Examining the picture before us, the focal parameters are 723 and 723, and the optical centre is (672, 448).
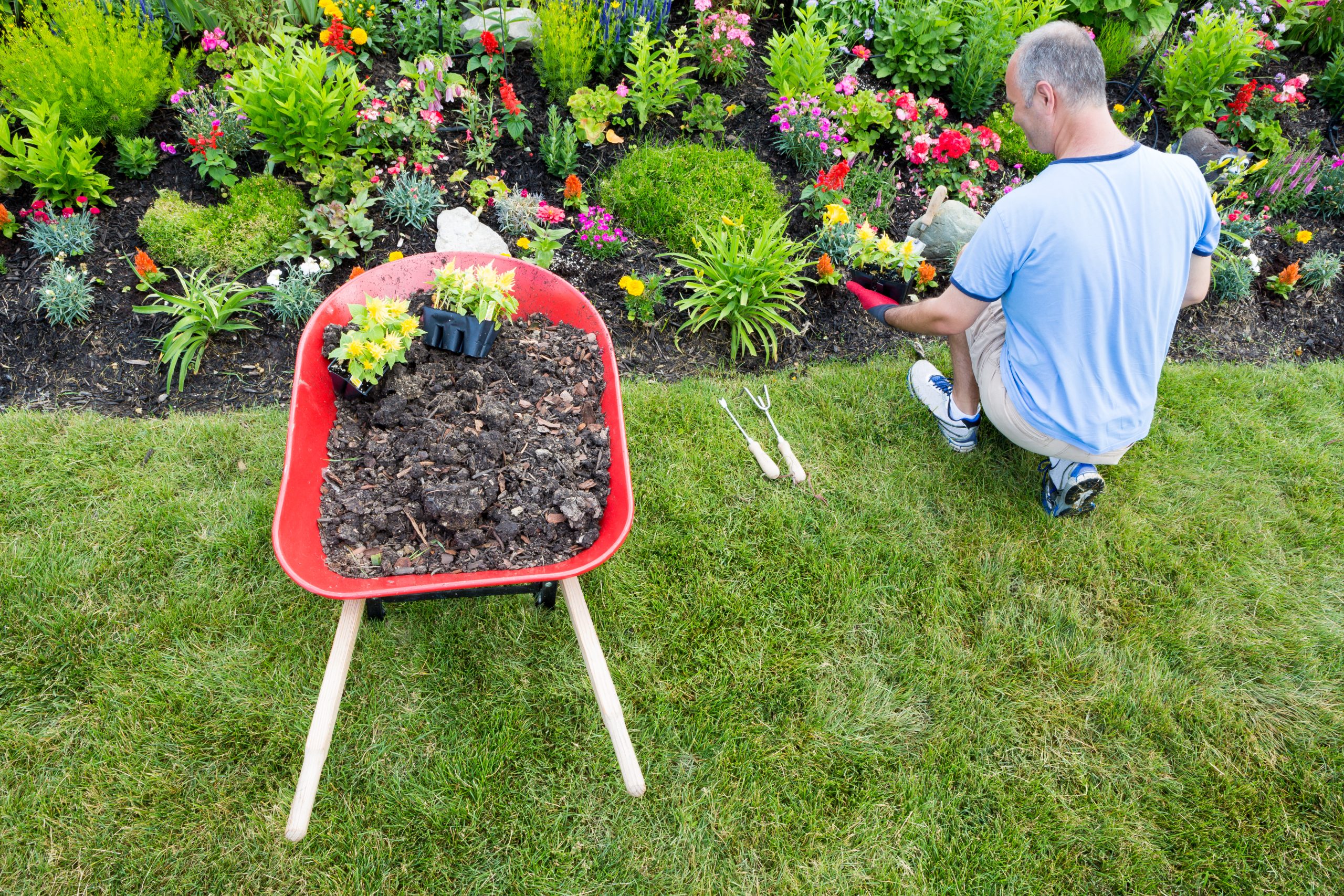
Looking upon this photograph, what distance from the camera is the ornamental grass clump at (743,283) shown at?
3107mm

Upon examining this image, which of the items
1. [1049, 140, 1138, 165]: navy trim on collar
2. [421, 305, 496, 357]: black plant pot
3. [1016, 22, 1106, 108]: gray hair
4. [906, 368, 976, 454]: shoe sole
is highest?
[1016, 22, 1106, 108]: gray hair

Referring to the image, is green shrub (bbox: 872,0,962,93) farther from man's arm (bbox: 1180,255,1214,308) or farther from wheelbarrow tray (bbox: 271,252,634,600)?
wheelbarrow tray (bbox: 271,252,634,600)

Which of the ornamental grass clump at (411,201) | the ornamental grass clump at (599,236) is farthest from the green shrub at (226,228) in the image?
the ornamental grass clump at (599,236)

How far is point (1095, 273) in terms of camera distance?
2.23 meters

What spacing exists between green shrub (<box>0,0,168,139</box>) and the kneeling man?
11.1ft

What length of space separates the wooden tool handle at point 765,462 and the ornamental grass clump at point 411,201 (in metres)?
1.82

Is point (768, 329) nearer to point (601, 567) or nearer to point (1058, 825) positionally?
point (601, 567)

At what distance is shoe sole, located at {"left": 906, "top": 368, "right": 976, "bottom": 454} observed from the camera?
3.02m

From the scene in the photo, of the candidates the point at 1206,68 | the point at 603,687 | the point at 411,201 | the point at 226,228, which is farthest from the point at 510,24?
the point at 1206,68

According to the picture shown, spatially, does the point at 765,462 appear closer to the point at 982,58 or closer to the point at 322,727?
the point at 322,727

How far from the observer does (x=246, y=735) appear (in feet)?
7.14

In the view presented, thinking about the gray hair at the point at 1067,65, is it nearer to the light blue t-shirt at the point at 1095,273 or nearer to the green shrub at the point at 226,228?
the light blue t-shirt at the point at 1095,273

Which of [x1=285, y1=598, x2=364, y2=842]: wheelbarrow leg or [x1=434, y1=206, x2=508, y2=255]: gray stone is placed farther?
[x1=434, y1=206, x2=508, y2=255]: gray stone

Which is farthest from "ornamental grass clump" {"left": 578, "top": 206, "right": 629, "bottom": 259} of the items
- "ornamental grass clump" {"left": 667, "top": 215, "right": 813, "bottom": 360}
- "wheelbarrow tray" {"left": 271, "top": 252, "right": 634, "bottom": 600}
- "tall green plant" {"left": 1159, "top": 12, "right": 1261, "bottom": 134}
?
"tall green plant" {"left": 1159, "top": 12, "right": 1261, "bottom": 134}
